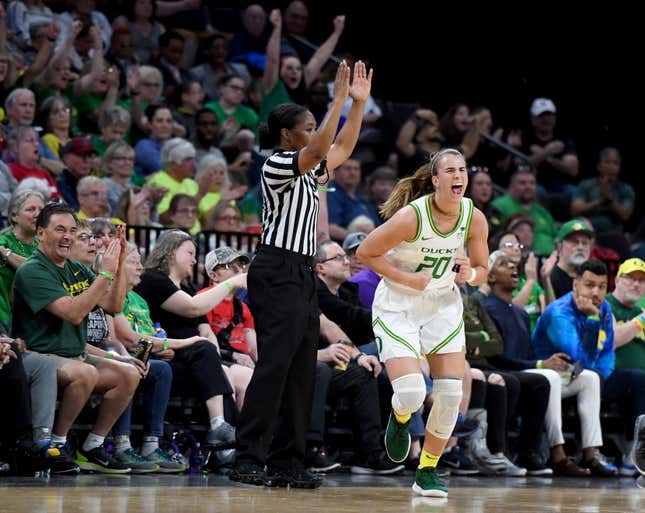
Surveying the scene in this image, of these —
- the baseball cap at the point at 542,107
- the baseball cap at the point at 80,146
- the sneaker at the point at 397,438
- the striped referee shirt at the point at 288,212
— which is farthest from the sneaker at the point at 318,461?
the baseball cap at the point at 542,107

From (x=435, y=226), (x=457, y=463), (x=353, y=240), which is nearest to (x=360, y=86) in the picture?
(x=435, y=226)

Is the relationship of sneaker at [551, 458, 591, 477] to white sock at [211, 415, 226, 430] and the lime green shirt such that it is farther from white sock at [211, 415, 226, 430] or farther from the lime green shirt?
the lime green shirt

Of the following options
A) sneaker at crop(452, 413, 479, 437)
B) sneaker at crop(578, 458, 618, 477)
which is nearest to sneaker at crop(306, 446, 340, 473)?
sneaker at crop(452, 413, 479, 437)

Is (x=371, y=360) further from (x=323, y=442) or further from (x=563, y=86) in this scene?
(x=563, y=86)

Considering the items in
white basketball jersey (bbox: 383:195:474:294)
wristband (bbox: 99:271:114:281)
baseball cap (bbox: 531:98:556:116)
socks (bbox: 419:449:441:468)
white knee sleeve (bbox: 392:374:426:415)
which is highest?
baseball cap (bbox: 531:98:556:116)

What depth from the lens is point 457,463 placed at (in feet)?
29.8

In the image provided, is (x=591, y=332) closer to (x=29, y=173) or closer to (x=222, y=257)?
(x=222, y=257)

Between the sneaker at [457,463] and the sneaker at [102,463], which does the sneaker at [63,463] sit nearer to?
the sneaker at [102,463]

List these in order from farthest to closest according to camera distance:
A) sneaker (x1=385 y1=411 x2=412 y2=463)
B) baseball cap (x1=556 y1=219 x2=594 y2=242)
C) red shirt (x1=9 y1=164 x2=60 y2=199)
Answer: baseball cap (x1=556 y1=219 x2=594 y2=242), red shirt (x1=9 y1=164 x2=60 y2=199), sneaker (x1=385 y1=411 x2=412 y2=463)

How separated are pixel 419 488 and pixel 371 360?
2134mm

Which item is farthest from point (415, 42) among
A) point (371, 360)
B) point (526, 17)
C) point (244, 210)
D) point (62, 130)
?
point (371, 360)

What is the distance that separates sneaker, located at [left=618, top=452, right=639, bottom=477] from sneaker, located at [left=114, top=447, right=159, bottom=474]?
389 cm

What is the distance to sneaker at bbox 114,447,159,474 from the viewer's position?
25.8 ft

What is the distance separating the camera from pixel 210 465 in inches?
325
